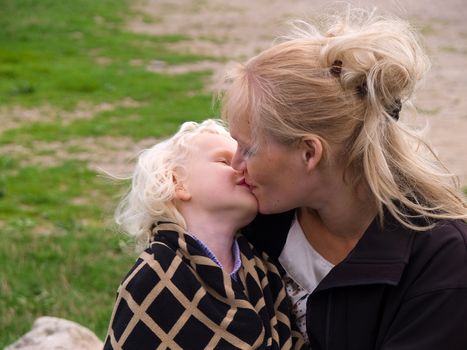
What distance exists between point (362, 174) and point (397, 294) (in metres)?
0.34

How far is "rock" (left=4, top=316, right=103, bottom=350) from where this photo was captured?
12.6ft

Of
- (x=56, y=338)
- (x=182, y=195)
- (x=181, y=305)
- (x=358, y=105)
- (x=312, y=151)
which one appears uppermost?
(x=358, y=105)

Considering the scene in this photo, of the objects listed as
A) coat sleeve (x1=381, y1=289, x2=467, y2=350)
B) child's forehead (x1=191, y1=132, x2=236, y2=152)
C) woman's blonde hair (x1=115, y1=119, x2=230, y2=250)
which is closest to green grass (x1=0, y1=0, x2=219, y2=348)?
woman's blonde hair (x1=115, y1=119, x2=230, y2=250)

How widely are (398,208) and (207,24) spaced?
14.6 metres

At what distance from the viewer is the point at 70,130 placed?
9.18 metres

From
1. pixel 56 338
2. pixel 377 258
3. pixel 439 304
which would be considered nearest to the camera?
pixel 439 304

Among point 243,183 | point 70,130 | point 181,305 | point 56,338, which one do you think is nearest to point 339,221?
point 243,183

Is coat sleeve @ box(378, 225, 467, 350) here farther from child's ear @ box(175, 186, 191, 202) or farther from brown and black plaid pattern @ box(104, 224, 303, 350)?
child's ear @ box(175, 186, 191, 202)

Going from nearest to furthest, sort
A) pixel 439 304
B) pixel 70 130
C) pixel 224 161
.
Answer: pixel 439 304 < pixel 224 161 < pixel 70 130

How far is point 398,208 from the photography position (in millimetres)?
2518

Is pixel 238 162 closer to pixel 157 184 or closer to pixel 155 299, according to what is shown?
pixel 157 184

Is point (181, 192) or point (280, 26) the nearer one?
point (181, 192)

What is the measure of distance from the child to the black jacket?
0.19 meters

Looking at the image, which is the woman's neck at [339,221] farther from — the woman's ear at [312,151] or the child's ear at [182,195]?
the child's ear at [182,195]
